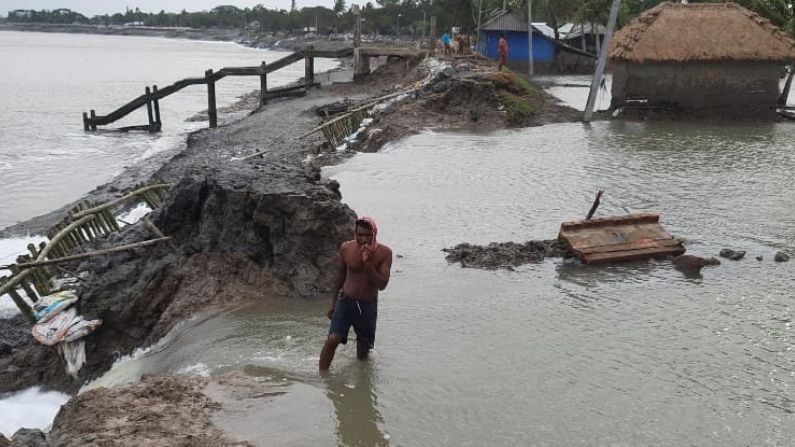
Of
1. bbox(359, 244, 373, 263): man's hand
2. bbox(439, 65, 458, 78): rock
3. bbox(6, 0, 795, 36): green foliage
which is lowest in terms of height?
bbox(359, 244, 373, 263): man's hand

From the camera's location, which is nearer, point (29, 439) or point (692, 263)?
point (29, 439)

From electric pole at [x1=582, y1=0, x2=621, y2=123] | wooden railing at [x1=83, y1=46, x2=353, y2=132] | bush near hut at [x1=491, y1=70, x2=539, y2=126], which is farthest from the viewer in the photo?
wooden railing at [x1=83, y1=46, x2=353, y2=132]

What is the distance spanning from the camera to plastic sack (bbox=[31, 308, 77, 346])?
7.49 metres

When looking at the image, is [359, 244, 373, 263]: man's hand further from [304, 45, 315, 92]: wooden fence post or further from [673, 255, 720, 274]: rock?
[304, 45, 315, 92]: wooden fence post

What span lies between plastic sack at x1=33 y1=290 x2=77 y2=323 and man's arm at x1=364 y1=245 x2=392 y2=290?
178 inches

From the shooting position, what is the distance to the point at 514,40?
46.9 metres

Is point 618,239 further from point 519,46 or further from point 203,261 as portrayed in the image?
point 519,46

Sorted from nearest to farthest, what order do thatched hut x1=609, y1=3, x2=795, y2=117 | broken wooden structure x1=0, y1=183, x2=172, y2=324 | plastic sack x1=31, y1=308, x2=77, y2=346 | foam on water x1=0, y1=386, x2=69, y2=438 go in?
foam on water x1=0, y1=386, x2=69, y2=438 < plastic sack x1=31, y1=308, x2=77, y2=346 < broken wooden structure x1=0, y1=183, x2=172, y2=324 < thatched hut x1=609, y1=3, x2=795, y2=117

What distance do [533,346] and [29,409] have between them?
18.0 ft

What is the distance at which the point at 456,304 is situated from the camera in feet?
26.1

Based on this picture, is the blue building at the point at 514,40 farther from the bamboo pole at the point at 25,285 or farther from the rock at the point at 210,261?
the bamboo pole at the point at 25,285

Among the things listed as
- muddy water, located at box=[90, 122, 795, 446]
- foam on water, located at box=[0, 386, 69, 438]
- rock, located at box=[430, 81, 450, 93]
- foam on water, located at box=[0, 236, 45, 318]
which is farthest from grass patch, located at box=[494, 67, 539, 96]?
foam on water, located at box=[0, 386, 69, 438]

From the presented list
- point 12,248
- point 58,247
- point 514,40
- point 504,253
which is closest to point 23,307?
point 58,247

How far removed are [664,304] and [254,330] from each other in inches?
194
